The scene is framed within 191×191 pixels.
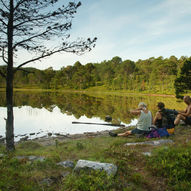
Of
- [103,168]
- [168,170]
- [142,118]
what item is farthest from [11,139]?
[168,170]

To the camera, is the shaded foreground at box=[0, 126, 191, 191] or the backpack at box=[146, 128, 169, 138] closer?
the shaded foreground at box=[0, 126, 191, 191]

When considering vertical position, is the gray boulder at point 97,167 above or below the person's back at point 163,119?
below

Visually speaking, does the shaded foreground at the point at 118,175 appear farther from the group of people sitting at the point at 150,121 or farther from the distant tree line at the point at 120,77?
the distant tree line at the point at 120,77

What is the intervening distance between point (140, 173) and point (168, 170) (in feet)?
2.10

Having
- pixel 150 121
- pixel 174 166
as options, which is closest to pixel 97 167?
pixel 174 166

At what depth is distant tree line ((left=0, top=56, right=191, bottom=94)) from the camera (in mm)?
54638

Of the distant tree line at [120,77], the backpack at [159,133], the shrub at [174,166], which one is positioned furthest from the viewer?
the distant tree line at [120,77]

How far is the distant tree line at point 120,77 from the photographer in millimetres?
54638

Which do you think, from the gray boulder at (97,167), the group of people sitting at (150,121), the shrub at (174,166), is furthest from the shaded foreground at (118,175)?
the group of people sitting at (150,121)

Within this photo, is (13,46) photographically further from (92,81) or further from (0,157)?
(92,81)

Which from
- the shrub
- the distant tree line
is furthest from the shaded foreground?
the distant tree line

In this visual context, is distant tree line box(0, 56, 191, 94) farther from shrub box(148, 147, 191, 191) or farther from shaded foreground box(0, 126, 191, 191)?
shaded foreground box(0, 126, 191, 191)

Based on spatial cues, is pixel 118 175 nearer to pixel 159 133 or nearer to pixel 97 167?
pixel 97 167

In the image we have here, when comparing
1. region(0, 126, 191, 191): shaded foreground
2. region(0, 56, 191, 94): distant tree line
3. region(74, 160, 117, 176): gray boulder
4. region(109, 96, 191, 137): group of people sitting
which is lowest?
region(0, 126, 191, 191): shaded foreground
